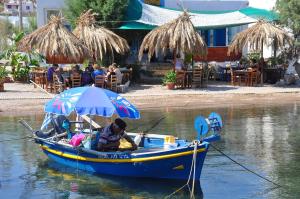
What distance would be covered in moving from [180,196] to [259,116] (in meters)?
10.8

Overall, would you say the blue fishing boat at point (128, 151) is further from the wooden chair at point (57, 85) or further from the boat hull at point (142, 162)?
the wooden chair at point (57, 85)

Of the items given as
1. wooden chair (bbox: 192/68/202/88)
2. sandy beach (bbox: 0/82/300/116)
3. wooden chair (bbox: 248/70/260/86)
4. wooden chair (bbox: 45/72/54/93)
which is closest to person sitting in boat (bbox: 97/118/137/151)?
sandy beach (bbox: 0/82/300/116)

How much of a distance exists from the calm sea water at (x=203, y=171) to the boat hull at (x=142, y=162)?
0.22 meters

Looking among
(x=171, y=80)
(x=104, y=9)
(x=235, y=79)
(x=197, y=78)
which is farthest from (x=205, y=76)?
(x=104, y=9)

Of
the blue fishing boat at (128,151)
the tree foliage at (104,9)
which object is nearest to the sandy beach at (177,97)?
the tree foliage at (104,9)

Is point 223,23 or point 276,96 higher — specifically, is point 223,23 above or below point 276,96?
above

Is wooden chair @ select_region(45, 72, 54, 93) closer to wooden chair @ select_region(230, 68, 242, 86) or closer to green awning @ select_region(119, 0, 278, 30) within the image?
green awning @ select_region(119, 0, 278, 30)

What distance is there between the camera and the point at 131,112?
46.6 feet

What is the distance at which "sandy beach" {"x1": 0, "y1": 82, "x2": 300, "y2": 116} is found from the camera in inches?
952

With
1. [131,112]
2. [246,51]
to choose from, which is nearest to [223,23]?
[246,51]

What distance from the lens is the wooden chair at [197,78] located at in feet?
91.1

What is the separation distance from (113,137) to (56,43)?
12.4 m

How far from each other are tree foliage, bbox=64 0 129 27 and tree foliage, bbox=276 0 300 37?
25.1 ft

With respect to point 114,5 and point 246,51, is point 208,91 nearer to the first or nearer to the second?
point 114,5
